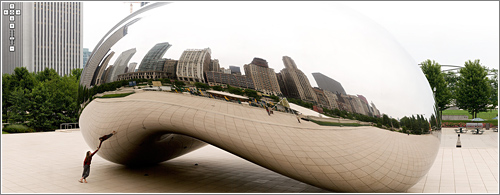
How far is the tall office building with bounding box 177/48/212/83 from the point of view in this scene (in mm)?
6211

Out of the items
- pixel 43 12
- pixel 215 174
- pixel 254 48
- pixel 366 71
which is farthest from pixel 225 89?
pixel 43 12

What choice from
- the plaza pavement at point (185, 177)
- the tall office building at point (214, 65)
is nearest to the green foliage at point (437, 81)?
the plaza pavement at point (185, 177)

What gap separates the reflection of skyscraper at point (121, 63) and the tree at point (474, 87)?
3577cm

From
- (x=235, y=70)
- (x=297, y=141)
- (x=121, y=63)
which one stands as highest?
(x=121, y=63)

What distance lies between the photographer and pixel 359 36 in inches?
250

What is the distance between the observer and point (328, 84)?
19.1 ft

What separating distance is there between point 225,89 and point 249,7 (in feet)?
5.26

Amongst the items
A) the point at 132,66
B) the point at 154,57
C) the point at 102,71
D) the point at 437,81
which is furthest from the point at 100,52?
the point at 437,81

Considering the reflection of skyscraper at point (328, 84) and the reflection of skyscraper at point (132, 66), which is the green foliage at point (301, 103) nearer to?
the reflection of skyscraper at point (328, 84)

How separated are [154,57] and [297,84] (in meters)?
2.56

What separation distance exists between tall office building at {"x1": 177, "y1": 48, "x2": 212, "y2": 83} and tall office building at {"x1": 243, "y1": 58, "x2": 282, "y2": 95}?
723 mm

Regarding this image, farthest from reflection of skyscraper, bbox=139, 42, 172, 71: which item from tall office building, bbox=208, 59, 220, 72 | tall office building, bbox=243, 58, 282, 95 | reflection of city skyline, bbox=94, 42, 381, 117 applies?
tall office building, bbox=243, 58, 282, 95

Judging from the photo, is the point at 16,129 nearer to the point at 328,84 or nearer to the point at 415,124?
the point at 328,84

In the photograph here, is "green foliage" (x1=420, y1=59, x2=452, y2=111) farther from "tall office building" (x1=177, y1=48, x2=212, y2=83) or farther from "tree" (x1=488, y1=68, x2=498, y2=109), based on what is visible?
"tall office building" (x1=177, y1=48, x2=212, y2=83)
